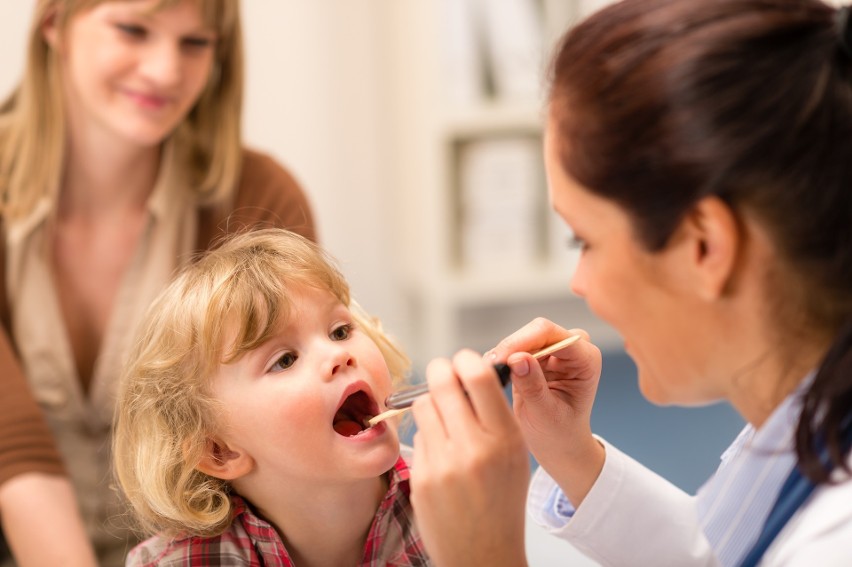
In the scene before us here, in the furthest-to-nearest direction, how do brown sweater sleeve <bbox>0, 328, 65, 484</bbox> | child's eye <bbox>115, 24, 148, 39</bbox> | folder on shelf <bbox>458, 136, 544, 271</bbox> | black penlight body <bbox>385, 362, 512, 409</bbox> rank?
folder on shelf <bbox>458, 136, 544, 271</bbox>
child's eye <bbox>115, 24, 148, 39</bbox>
brown sweater sleeve <bbox>0, 328, 65, 484</bbox>
black penlight body <bbox>385, 362, 512, 409</bbox>

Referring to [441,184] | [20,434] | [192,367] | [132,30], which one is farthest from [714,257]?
[441,184]

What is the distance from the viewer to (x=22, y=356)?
1.58 m

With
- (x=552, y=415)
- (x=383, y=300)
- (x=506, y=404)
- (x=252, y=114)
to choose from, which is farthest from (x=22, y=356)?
(x=383, y=300)

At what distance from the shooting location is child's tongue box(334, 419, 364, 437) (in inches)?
43.1

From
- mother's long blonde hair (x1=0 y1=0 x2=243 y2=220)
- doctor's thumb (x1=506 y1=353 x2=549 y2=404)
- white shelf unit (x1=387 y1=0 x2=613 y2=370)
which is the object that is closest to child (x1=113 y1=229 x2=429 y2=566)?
doctor's thumb (x1=506 y1=353 x2=549 y2=404)

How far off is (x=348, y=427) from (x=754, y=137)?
55 centimetres

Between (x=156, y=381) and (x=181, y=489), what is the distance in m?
0.12

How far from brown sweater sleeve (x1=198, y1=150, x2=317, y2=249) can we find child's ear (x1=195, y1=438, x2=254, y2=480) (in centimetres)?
56

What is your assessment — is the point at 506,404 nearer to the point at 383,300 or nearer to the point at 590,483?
the point at 590,483

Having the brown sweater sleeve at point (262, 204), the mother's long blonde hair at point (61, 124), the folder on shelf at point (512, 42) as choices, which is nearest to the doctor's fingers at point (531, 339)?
the brown sweater sleeve at point (262, 204)

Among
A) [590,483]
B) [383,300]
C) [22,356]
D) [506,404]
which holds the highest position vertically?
[506,404]

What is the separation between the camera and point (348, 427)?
3.60ft

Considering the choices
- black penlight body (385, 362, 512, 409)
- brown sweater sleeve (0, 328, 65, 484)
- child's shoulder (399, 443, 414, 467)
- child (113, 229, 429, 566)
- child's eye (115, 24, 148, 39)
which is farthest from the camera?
child's eye (115, 24, 148, 39)

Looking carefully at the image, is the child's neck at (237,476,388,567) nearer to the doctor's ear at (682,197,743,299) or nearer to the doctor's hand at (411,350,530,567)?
the doctor's hand at (411,350,530,567)
